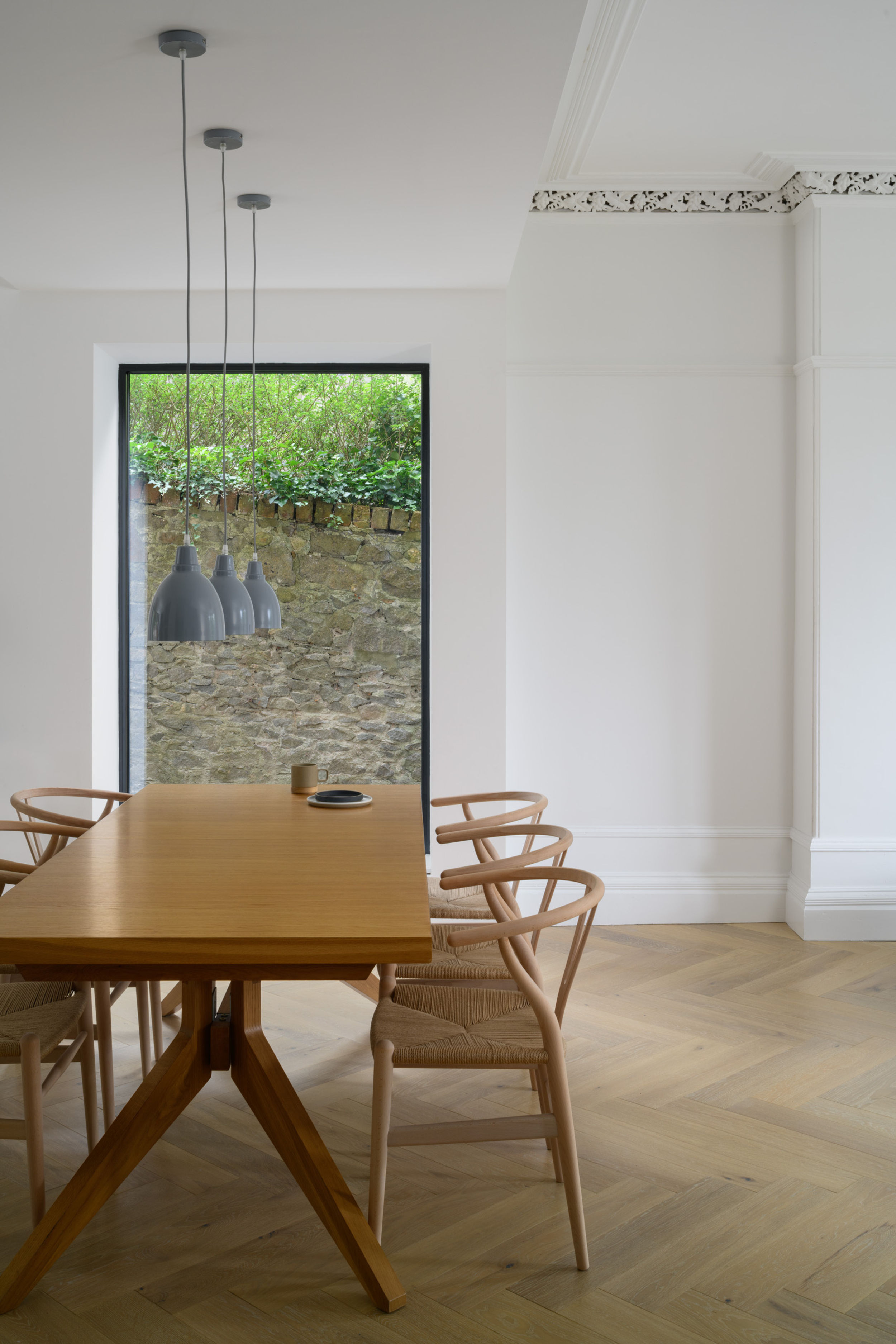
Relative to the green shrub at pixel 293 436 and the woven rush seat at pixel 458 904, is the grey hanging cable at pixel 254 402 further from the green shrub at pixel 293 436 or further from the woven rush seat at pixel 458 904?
the woven rush seat at pixel 458 904

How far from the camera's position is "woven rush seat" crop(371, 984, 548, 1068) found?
234 centimetres

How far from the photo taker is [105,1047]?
2.88m

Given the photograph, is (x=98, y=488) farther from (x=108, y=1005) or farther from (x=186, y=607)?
(x=108, y=1005)

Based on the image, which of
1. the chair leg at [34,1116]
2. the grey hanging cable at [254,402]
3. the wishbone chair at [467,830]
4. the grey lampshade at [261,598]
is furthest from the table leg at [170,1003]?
the grey hanging cable at [254,402]

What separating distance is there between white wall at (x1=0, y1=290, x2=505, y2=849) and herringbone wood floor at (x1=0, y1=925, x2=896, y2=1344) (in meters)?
1.56

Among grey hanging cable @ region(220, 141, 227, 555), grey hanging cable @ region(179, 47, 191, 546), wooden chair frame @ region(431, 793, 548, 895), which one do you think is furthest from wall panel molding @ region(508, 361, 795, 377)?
wooden chair frame @ region(431, 793, 548, 895)

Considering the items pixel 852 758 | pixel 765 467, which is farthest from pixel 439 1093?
pixel 765 467

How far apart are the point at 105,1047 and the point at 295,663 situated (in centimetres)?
272

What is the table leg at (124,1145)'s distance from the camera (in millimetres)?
2201

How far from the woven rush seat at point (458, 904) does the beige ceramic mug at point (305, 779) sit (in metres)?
0.57

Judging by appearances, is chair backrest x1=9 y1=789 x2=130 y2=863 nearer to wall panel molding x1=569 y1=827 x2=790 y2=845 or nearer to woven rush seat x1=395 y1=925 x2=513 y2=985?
woven rush seat x1=395 y1=925 x2=513 y2=985

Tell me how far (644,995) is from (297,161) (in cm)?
325

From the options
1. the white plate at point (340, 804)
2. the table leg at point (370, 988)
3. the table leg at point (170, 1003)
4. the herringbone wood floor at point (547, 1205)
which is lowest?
the herringbone wood floor at point (547, 1205)

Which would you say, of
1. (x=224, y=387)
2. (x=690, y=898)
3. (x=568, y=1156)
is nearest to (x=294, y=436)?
(x=224, y=387)
